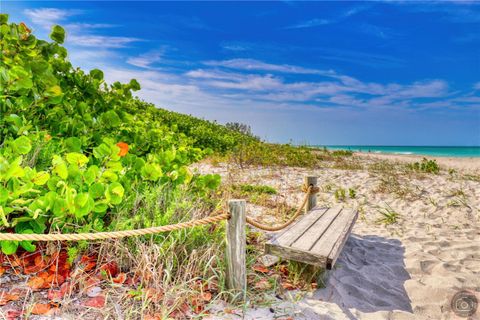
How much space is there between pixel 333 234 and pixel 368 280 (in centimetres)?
64

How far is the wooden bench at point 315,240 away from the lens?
2.85 m

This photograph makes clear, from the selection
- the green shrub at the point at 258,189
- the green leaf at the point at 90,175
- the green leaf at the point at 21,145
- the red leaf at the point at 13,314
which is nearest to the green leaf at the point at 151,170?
the green leaf at the point at 90,175

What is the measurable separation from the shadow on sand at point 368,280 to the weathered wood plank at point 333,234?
45 cm

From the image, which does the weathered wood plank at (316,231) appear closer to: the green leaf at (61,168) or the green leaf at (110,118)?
the green leaf at (61,168)

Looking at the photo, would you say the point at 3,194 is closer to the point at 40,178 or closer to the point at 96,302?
the point at 40,178

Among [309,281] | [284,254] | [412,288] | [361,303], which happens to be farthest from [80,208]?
[412,288]

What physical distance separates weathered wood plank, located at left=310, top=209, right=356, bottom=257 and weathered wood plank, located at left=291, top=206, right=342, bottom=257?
0.11ft

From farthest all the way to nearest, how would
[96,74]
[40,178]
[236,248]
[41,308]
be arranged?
[96,74] < [236,248] < [40,178] < [41,308]

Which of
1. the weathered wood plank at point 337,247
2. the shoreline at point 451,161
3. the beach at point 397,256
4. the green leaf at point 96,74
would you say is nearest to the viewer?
the weathered wood plank at point 337,247

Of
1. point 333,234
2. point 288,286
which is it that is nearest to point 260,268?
point 288,286

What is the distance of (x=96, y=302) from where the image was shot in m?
2.38

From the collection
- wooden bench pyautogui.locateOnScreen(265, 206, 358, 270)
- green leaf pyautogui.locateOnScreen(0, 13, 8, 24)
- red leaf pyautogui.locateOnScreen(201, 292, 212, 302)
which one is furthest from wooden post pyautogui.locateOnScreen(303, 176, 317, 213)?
green leaf pyautogui.locateOnScreen(0, 13, 8, 24)

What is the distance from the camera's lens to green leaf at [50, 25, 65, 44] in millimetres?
3516

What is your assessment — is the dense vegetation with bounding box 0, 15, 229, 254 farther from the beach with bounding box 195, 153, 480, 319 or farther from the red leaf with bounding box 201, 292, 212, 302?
the beach with bounding box 195, 153, 480, 319
